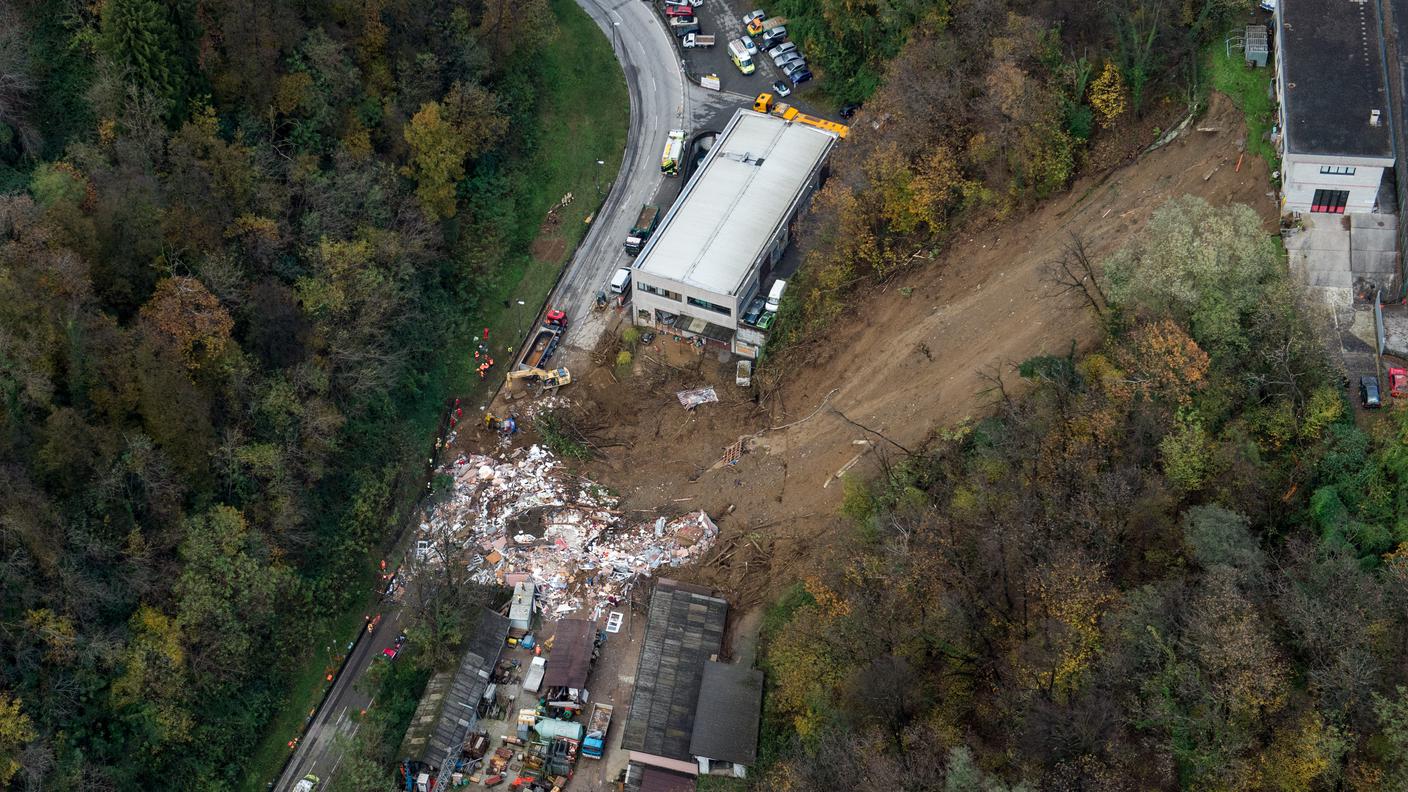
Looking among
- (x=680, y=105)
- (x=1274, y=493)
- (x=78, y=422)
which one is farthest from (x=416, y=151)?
(x=1274, y=493)

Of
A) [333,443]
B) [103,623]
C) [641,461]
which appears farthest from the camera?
[641,461]

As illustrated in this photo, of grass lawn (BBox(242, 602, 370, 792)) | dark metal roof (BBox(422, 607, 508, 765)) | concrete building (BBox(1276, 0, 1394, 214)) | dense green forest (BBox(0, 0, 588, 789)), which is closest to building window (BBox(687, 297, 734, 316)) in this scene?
dense green forest (BBox(0, 0, 588, 789))

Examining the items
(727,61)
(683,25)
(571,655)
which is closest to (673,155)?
(727,61)

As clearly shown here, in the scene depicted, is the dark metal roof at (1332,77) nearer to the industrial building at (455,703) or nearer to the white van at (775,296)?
the white van at (775,296)

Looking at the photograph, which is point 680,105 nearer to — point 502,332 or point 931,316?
point 502,332

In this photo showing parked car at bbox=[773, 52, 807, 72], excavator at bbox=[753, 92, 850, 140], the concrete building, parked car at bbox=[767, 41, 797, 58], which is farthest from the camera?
parked car at bbox=[767, 41, 797, 58]

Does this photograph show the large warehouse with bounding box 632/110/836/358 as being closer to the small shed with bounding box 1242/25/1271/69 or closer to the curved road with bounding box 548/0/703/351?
the curved road with bounding box 548/0/703/351
